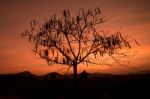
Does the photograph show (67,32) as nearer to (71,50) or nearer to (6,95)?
(71,50)

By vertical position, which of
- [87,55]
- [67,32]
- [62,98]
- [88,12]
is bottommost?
[62,98]

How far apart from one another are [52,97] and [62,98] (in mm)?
1229

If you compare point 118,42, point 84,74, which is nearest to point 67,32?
point 118,42

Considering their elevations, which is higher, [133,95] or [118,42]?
[118,42]

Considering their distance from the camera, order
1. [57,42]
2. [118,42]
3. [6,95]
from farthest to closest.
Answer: [6,95] < [57,42] < [118,42]

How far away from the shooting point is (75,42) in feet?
75.8

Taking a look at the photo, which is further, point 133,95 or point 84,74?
point 84,74

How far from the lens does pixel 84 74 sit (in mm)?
43562

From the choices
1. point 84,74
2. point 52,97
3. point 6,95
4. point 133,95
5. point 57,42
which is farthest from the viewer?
point 84,74

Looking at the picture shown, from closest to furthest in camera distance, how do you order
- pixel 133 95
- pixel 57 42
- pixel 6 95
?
1. pixel 57 42
2. pixel 133 95
3. pixel 6 95

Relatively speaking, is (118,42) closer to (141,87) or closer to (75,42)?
(75,42)

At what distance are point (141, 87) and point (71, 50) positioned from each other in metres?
8.47

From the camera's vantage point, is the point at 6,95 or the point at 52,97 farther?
the point at 6,95

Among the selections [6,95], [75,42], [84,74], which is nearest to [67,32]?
[75,42]
